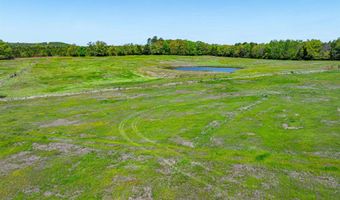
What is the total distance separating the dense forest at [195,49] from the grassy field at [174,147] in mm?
94985

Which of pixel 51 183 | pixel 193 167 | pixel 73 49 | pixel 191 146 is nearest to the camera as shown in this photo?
pixel 51 183

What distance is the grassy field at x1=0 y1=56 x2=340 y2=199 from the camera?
16656 mm

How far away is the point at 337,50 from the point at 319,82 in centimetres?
7841

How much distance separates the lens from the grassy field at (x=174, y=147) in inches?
656

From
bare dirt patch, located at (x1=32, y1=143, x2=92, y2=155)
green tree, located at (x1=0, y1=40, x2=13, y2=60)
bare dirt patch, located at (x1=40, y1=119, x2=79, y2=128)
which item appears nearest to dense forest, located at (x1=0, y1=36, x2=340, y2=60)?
green tree, located at (x1=0, y1=40, x2=13, y2=60)

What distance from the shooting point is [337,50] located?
120 m

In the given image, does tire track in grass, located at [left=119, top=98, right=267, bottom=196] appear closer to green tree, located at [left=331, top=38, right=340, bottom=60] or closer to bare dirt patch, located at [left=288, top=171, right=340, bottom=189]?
bare dirt patch, located at [left=288, top=171, right=340, bottom=189]

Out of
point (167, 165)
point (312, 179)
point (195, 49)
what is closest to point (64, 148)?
point (167, 165)

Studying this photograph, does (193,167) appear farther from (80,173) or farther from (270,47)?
(270,47)

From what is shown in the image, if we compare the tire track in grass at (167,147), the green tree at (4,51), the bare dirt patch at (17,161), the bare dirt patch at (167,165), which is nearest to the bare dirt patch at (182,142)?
the tire track in grass at (167,147)

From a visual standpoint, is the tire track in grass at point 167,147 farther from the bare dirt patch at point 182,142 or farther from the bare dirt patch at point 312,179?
the bare dirt patch at point 312,179

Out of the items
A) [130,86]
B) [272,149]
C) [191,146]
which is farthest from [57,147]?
[130,86]

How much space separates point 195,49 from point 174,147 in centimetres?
15699

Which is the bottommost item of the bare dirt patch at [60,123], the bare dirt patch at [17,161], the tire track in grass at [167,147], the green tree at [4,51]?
the bare dirt patch at [17,161]
